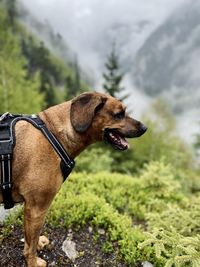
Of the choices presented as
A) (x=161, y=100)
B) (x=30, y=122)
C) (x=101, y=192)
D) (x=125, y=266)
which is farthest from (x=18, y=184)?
(x=161, y=100)

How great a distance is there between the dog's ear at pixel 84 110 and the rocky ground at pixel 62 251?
2691 millimetres

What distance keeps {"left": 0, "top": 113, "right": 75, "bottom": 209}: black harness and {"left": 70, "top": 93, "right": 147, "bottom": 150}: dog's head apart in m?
0.37

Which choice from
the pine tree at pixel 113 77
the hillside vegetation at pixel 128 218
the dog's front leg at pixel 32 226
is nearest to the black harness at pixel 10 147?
the dog's front leg at pixel 32 226

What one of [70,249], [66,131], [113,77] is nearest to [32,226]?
[66,131]

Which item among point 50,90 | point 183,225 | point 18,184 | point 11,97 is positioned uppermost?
point 18,184

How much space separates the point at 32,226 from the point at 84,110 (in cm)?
171

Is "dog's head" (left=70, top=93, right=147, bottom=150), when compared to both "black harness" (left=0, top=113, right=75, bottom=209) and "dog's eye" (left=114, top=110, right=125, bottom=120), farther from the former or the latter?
"black harness" (left=0, top=113, right=75, bottom=209)

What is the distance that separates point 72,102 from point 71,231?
322 cm

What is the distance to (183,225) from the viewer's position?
27.0 feet

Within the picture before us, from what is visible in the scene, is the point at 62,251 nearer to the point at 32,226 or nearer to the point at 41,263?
the point at 41,263

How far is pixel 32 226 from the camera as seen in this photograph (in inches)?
222

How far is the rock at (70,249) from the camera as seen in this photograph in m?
7.30

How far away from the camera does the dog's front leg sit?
18.1 feet

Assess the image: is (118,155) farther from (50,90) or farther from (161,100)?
(50,90)
